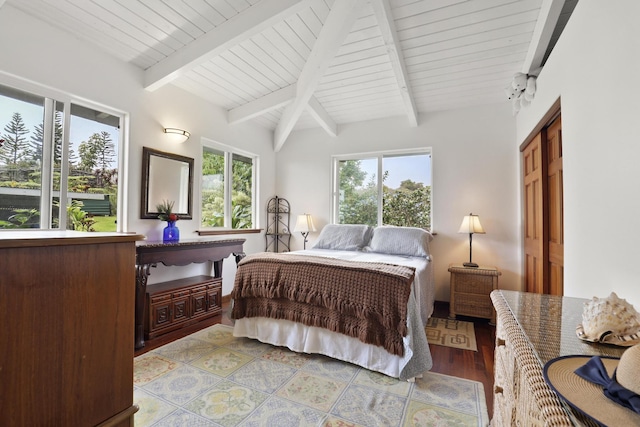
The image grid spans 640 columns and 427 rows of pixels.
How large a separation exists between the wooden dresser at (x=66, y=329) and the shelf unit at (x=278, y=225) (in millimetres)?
3950

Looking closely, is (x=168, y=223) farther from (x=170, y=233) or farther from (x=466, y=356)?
(x=466, y=356)

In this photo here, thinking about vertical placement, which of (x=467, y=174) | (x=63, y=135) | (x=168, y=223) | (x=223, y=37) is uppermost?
(x=223, y=37)

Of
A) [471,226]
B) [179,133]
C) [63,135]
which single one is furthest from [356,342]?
[63,135]

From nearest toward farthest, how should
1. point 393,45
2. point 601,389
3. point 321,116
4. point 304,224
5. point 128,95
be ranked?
point 601,389 → point 393,45 → point 128,95 → point 321,116 → point 304,224

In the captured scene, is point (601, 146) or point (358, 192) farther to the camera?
point (358, 192)

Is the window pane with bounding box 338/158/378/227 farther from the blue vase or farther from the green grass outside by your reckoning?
the green grass outside

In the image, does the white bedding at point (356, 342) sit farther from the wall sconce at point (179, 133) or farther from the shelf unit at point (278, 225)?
the shelf unit at point (278, 225)

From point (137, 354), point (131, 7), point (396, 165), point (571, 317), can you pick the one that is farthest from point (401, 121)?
point (137, 354)

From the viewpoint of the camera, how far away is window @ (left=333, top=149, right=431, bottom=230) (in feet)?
13.5

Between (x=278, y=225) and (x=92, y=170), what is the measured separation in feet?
8.81

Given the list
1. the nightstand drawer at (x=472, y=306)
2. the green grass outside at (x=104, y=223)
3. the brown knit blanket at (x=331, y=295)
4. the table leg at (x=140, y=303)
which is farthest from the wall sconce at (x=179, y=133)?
the nightstand drawer at (x=472, y=306)

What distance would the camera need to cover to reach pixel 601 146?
4.52 feet

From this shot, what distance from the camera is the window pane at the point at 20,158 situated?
2158 millimetres

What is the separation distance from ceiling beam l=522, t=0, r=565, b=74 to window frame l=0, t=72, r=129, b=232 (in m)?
3.63
